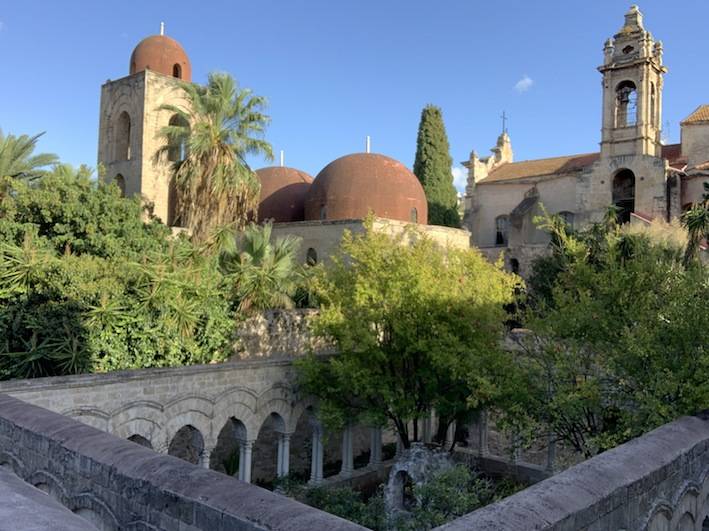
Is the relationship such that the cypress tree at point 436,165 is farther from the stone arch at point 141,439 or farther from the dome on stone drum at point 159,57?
the stone arch at point 141,439

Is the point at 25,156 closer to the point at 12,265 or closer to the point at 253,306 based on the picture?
the point at 12,265


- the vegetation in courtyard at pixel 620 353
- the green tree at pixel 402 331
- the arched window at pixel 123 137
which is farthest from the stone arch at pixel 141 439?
the arched window at pixel 123 137

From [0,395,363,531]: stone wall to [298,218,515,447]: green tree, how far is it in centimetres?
755

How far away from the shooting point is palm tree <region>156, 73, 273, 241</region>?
58.4 ft

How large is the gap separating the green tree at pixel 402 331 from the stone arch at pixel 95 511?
26.0ft

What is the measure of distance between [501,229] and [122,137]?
2439cm

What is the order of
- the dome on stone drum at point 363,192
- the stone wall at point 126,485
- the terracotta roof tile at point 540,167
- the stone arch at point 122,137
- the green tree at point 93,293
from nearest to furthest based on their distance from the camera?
the stone wall at point 126,485
the green tree at point 93,293
the dome on stone drum at point 363,192
the stone arch at point 122,137
the terracotta roof tile at point 540,167

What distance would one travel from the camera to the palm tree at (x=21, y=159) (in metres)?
18.5

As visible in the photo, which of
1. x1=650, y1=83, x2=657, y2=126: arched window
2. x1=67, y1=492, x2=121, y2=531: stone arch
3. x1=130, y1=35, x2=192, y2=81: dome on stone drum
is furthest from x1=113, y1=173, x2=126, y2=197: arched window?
x1=650, y1=83, x2=657, y2=126: arched window

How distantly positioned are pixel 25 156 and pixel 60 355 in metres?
10.2

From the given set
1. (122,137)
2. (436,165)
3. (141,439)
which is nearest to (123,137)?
(122,137)

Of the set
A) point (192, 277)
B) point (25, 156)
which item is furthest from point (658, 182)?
point (25, 156)

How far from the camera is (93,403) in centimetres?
970

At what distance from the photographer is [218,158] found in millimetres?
17938
